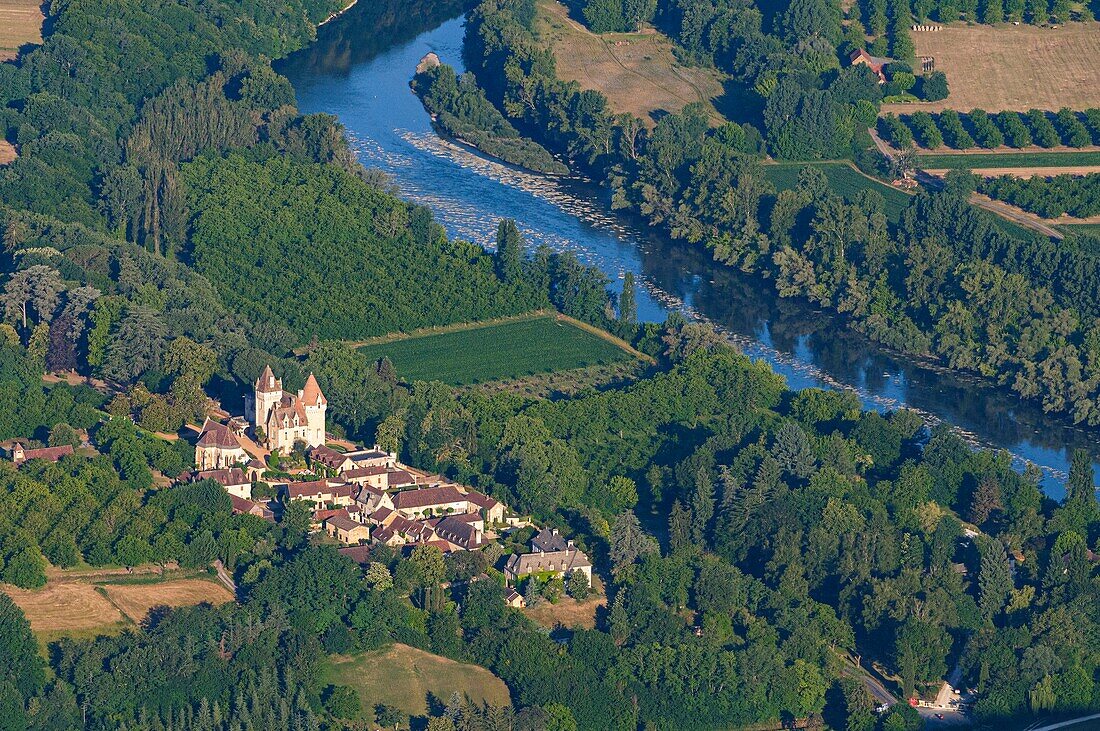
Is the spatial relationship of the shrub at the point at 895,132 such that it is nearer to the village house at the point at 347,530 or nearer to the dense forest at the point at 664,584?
the dense forest at the point at 664,584

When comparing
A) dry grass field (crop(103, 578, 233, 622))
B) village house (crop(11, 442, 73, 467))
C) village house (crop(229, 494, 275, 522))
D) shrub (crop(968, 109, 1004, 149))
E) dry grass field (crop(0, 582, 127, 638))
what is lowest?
dry grass field (crop(0, 582, 127, 638))

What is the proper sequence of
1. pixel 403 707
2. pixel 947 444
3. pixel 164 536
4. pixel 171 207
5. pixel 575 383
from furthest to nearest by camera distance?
pixel 171 207, pixel 575 383, pixel 947 444, pixel 164 536, pixel 403 707

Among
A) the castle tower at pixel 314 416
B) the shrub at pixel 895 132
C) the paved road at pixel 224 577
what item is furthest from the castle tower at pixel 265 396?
the shrub at pixel 895 132

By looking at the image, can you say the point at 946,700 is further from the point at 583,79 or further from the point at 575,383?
the point at 583,79

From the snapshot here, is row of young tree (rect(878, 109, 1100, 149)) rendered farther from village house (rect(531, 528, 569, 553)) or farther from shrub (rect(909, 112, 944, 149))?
village house (rect(531, 528, 569, 553))

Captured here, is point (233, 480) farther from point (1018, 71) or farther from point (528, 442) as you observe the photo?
point (1018, 71)

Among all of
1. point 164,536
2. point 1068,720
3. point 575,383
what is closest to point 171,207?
point 575,383

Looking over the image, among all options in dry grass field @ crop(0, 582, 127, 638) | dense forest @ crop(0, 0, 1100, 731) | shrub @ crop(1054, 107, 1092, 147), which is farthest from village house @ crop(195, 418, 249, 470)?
shrub @ crop(1054, 107, 1092, 147)
